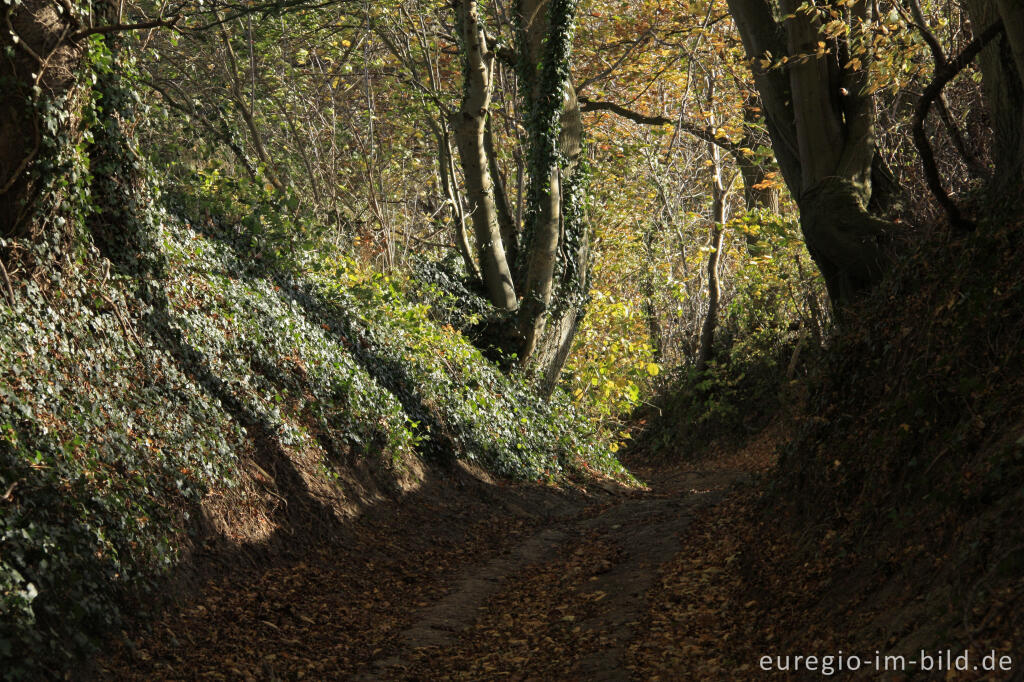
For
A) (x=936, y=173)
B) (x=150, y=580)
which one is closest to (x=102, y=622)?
(x=150, y=580)

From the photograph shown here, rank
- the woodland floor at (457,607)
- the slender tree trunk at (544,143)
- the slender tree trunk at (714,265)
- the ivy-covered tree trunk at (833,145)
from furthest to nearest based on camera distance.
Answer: the slender tree trunk at (714,265) < the slender tree trunk at (544,143) < the ivy-covered tree trunk at (833,145) < the woodland floor at (457,607)

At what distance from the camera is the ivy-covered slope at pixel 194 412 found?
19.4ft

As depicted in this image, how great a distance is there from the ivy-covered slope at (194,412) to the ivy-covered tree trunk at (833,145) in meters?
5.74

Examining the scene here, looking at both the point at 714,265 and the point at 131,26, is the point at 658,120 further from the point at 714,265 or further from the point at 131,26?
the point at 131,26

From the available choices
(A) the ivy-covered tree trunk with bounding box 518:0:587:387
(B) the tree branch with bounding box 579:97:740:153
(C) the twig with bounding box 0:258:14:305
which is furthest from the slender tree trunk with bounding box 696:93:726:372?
(C) the twig with bounding box 0:258:14:305

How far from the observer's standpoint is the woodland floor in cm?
620

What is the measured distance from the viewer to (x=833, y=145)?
9125 mm

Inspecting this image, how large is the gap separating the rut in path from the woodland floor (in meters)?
0.02

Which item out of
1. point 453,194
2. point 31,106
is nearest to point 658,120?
point 453,194

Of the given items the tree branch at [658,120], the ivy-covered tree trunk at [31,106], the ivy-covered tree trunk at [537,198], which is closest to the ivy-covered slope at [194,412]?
the ivy-covered tree trunk at [31,106]

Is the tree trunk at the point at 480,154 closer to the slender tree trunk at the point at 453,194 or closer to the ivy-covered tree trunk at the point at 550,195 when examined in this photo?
the slender tree trunk at the point at 453,194

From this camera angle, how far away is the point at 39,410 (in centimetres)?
665

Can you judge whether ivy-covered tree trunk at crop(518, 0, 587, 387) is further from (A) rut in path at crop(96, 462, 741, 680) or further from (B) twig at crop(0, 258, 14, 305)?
(B) twig at crop(0, 258, 14, 305)

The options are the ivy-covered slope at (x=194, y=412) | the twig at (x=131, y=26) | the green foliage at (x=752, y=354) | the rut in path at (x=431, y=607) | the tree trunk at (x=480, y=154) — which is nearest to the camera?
the ivy-covered slope at (x=194, y=412)
